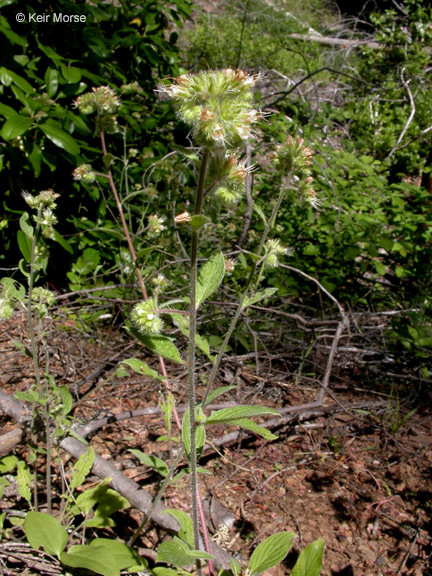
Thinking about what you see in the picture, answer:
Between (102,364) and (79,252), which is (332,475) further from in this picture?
(79,252)

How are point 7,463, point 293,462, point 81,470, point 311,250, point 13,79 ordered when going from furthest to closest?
point 311,250 → point 13,79 → point 293,462 → point 7,463 → point 81,470

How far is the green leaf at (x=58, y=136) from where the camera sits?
2.59 m

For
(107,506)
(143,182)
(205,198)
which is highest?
(205,198)

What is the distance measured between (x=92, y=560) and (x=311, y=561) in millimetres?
599

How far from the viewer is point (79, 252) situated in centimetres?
320

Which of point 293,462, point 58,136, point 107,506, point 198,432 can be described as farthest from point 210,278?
point 58,136

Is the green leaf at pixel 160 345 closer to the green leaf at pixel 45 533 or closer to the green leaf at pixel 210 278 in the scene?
the green leaf at pixel 210 278

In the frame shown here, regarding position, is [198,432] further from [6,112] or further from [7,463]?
[6,112]

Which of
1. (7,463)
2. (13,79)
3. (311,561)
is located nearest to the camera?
(311,561)

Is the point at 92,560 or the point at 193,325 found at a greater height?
the point at 193,325

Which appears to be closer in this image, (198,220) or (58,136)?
(198,220)

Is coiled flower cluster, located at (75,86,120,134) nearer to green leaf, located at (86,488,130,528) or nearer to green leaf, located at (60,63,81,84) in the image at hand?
green leaf, located at (60,63,81,84)

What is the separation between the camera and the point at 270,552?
121 centimetres

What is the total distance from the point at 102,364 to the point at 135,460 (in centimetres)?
62
